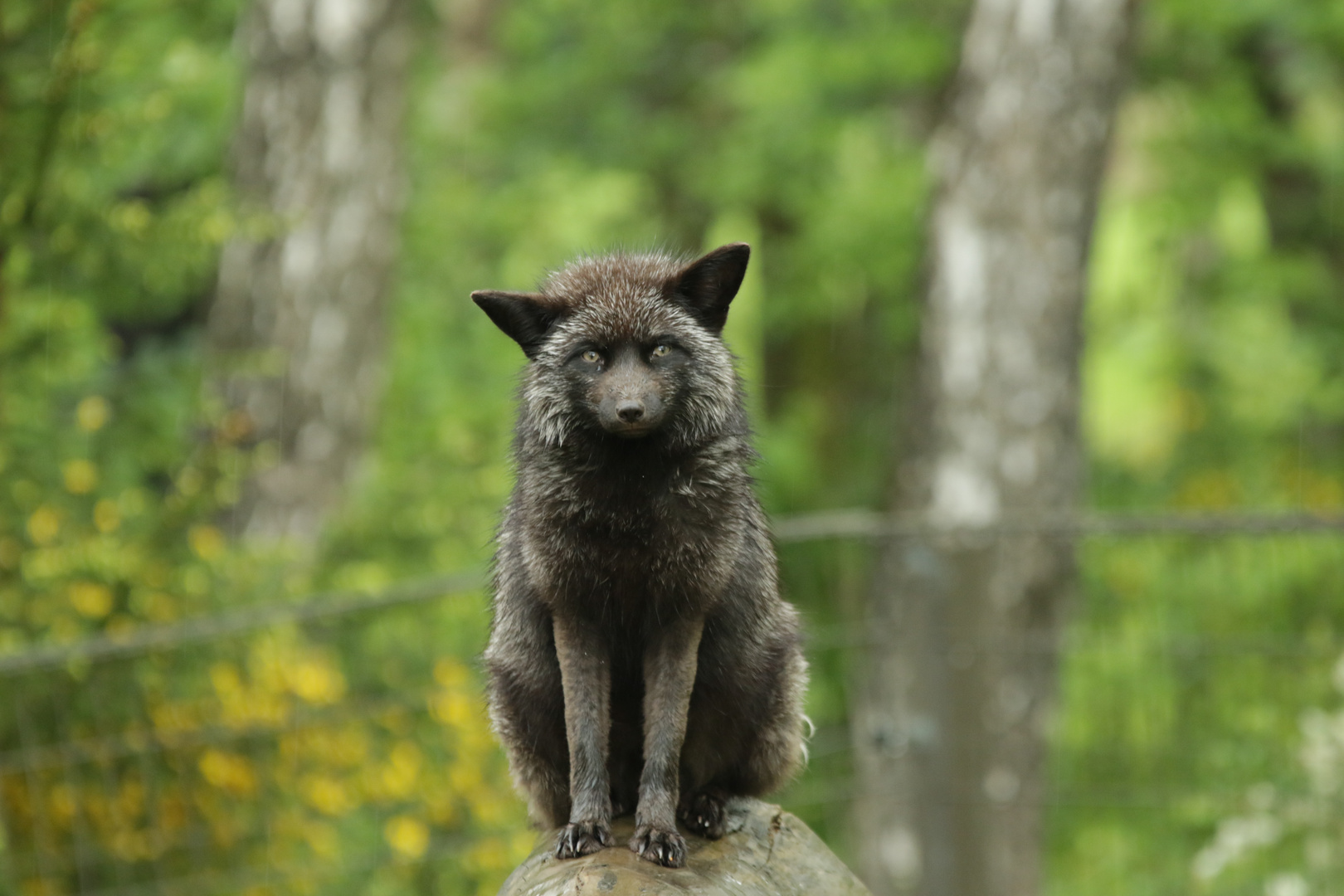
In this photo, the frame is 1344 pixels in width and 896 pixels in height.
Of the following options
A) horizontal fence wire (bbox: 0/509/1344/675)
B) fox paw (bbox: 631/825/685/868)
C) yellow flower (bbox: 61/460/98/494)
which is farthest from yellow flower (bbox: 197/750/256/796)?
fox paw (bbox: 631/825/685/868)

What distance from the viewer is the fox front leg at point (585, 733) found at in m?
3.53

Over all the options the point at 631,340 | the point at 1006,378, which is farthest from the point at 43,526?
the point at 1006,378

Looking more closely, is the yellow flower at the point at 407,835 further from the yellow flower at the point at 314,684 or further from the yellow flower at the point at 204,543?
the yellow flower at the point at 204,543

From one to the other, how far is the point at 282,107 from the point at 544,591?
6.13 metres

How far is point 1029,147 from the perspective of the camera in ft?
25.4

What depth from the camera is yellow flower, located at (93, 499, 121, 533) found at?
6.58 meters

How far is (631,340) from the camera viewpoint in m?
3.53

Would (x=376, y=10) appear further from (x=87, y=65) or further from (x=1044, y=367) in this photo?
Answer: (x=1044, y=367)

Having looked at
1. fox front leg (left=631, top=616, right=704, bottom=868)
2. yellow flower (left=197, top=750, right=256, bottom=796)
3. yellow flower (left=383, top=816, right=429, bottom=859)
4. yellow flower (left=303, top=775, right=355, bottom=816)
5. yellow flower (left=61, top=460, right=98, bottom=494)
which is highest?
yellow flower (left=61, top=460, right=98, bottom=494)

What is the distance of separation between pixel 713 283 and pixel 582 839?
4.65ft

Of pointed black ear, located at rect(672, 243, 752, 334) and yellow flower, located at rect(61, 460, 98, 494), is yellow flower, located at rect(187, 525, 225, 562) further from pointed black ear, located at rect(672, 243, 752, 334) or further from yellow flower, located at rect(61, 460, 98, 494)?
pointed black ear, located at rect(672, 243, 752, 334)

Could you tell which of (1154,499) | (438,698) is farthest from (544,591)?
(1154,499)

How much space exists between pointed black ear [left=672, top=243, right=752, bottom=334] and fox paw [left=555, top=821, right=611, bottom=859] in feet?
4.21

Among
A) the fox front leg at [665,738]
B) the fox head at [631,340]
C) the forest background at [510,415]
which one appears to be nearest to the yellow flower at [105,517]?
the forest background at [510,415]
